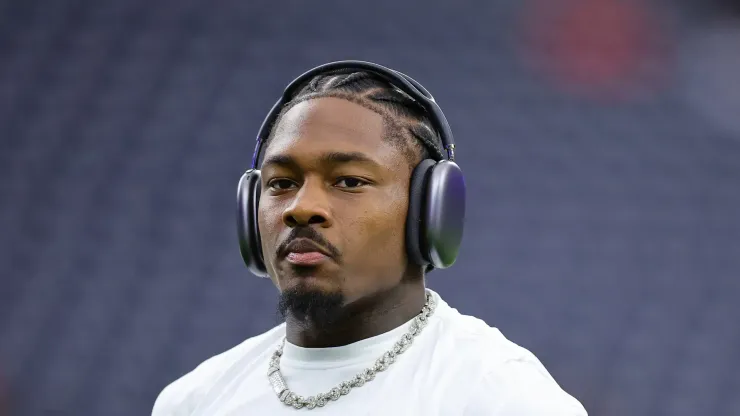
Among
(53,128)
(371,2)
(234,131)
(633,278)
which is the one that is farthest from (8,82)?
(633,278)

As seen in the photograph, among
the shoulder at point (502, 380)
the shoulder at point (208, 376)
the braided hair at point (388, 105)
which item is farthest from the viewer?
the shoulder at point (208, 376)

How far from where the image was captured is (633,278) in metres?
4.34

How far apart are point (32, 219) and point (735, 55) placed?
3419 millimetres

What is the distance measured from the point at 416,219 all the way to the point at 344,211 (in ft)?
0.41

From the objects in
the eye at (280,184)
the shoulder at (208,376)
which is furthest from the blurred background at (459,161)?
the eye at (280,184)

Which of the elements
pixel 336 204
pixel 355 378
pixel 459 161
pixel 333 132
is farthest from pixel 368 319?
pixel 459 161

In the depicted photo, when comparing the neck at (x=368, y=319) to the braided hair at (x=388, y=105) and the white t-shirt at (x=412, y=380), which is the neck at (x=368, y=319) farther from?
the braided hair at (x=388, y=105)

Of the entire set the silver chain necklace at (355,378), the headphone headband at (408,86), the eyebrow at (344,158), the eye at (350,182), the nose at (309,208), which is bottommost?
the silver chain necklace at (355,378)

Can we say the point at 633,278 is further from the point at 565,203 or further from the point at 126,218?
the point at 126,218

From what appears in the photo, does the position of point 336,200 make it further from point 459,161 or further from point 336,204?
point 459,161

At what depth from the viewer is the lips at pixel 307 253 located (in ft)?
4.81

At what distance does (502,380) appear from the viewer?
1.40 meters

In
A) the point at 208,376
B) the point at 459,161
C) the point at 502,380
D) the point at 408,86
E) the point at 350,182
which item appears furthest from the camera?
the point at 459,161

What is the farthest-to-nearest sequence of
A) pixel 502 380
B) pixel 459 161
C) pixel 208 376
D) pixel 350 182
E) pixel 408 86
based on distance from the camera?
pixel 459 161 → pixel 208 376 → pixel 408 86 → pixel 350 182 → pixel 502 380
